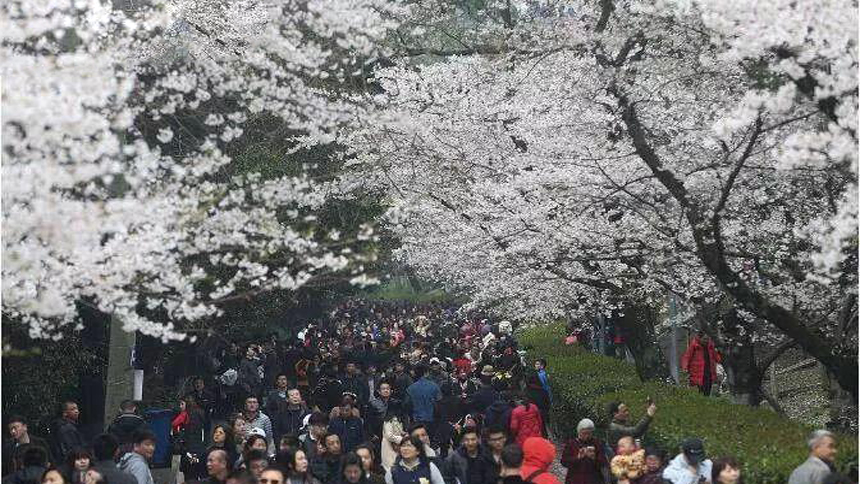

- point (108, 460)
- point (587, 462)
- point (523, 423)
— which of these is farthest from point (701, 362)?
point (108, 460)

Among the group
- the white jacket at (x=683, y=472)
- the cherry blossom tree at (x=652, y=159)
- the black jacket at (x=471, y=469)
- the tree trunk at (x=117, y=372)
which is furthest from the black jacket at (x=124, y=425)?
the white jacket at (x=683, y=472)

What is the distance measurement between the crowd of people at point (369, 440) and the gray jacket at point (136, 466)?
1cm

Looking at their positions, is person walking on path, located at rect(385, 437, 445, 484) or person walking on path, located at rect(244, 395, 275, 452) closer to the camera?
person walking on path, located at rect(385, 437, 445, 484)

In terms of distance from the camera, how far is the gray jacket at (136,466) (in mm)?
10781

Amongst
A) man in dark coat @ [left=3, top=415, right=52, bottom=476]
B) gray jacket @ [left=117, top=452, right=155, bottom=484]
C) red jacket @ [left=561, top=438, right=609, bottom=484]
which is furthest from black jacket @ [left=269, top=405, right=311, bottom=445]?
red jacket @ [left=561, top=438, right=609, bottom=484]

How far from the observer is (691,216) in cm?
1162

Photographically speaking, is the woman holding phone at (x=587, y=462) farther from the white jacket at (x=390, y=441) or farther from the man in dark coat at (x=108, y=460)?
the man in dark coat at (x=108, y=460)

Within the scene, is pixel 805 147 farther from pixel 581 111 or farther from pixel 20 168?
pixel 581 111

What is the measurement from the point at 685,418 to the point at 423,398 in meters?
4.16

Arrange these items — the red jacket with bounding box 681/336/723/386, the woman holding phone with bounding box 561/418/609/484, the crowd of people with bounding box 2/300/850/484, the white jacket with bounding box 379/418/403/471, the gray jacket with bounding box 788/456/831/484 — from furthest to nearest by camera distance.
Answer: the red jacket with bounding box 681/336/723/386 < the white jacket with bounding box 379/418/403/471 < the woman holding phone with bounding box 561/418/609/484 < the crowd of people with bounding box 2/300/850/484 < the gray jacket with bounding box 788/456/831/484

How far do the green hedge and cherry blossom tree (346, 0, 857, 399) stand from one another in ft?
3.24

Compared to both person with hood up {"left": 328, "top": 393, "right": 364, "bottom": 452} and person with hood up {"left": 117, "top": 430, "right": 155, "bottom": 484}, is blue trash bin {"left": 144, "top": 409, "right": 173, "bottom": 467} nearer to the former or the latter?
person with hood up {"left": 328, "top": 393, "right": 364, "bottom": 452}

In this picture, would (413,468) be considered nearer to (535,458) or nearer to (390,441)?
(535,458)

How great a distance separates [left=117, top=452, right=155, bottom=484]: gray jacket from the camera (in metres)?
10.8
